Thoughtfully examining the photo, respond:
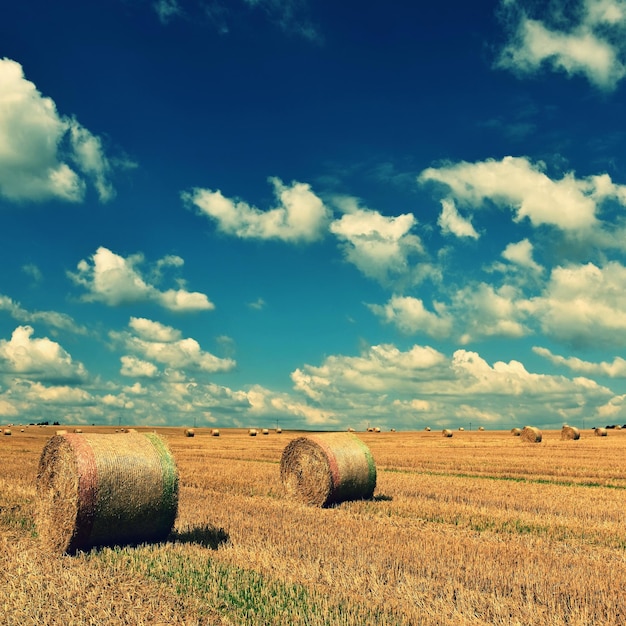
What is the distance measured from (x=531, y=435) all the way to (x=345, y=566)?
36.7m

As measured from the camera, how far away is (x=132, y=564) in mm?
8133

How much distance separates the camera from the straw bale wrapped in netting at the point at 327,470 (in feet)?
47.3

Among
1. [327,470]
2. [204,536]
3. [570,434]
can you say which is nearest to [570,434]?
[570,434]

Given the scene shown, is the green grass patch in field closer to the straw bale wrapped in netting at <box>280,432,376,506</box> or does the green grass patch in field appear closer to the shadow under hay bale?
the shadow under hay bale

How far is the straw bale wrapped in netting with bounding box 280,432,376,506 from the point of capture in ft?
47.3

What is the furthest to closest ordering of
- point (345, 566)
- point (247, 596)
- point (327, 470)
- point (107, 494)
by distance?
point (327, 470) → point (107, 494) → point (345, 566) → point (247, 596)

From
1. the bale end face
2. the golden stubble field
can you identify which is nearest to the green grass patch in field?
the golden stubble field

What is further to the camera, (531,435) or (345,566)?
(531,435)

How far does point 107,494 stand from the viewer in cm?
959

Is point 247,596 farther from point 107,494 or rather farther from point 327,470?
point 327,470

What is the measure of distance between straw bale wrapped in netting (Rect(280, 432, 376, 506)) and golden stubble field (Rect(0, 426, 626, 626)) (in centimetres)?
51

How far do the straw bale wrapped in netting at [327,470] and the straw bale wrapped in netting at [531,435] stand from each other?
94.7 ft

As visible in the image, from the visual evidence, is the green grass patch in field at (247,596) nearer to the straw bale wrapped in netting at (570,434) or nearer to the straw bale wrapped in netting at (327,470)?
the straw bale wrapped in netting at (327,470)

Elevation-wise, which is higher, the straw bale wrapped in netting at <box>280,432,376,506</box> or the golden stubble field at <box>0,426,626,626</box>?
the straw bale wrapped in netting at <box>280,432,376,506</box>
